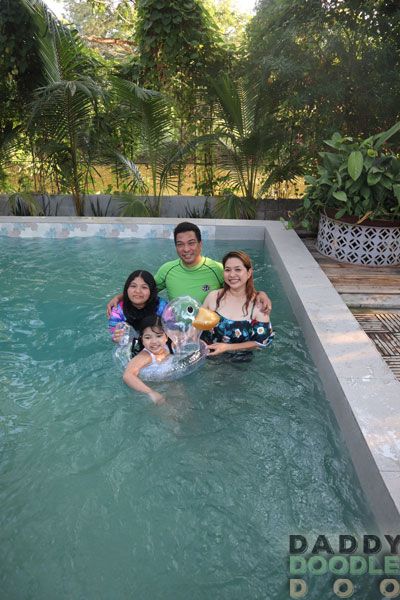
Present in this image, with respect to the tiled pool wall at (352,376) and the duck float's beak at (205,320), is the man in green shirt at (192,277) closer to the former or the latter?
the duck float's beak at (205,320)

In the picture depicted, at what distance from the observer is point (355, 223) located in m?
5.11

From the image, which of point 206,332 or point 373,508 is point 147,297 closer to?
point 206,332

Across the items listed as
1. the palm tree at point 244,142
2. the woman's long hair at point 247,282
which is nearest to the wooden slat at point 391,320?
the woman's long hair at point 247,282

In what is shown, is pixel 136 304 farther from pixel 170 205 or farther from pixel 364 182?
pixel 170 205

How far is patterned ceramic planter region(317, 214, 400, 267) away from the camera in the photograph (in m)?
5.07

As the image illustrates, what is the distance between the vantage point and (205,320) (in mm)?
3072

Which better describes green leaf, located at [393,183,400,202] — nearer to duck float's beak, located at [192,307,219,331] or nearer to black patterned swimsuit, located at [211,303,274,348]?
black patterned swimsuit, located at [211,303,274,348]

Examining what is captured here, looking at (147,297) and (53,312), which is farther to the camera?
(53,312)

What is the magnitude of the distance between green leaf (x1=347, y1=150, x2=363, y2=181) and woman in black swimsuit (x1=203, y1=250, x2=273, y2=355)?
2.27 m

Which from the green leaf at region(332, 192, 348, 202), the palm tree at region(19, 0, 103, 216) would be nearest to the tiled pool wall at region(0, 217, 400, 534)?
the green leaf at region(332, 192, 348, 202)

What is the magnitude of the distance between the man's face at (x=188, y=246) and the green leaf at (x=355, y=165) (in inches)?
88.3

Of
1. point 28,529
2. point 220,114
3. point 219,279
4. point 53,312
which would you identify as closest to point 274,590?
point 28,529

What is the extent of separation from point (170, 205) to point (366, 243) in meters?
4.01

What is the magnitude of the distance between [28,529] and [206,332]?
5.51 ft
